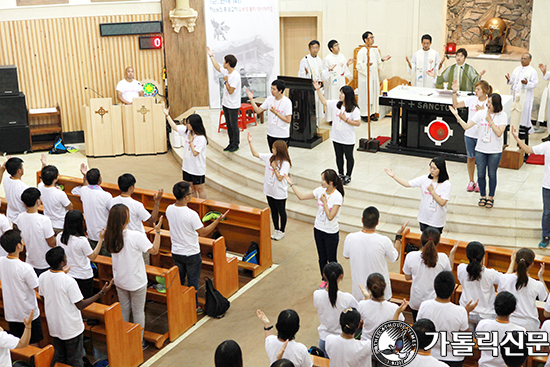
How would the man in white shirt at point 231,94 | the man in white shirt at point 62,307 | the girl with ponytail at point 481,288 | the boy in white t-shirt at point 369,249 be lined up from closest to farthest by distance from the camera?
the man in white shirt at point 62,307, the girl with ponytail at point 481,288, the boy in white t-shirt at point 369,249, the man in white shirt at point 231,94

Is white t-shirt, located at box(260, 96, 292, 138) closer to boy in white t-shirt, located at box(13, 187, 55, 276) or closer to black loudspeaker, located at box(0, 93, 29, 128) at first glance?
boy in white t-shirt, located at box(13, 187, 55, 276)

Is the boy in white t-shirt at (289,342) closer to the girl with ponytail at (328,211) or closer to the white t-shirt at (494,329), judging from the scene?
the white t-shirt at (494,329)

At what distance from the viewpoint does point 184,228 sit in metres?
5.83

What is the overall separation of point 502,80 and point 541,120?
1.17 m

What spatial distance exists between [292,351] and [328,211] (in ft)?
7.01

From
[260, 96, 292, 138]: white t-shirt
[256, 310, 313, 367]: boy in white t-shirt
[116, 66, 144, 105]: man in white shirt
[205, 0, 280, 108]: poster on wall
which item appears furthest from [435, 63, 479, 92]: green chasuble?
[256, 310, 313, 367]: boy in white t-shirt

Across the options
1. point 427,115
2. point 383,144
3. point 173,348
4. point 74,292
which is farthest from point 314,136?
point 74,292

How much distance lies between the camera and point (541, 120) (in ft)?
34.8

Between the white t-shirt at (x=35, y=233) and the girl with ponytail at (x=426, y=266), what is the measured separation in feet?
10.9

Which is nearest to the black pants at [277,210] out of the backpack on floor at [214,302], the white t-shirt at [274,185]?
the white t-shirt at [274,185]

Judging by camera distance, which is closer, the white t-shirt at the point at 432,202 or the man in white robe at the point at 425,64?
the white t-shirt at the point at 432,202

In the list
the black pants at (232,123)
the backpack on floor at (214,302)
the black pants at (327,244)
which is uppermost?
the black pants at (232,123)

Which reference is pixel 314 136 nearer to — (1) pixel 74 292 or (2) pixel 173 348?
(2) pixel 173 348

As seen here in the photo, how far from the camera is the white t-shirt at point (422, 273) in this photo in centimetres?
506
